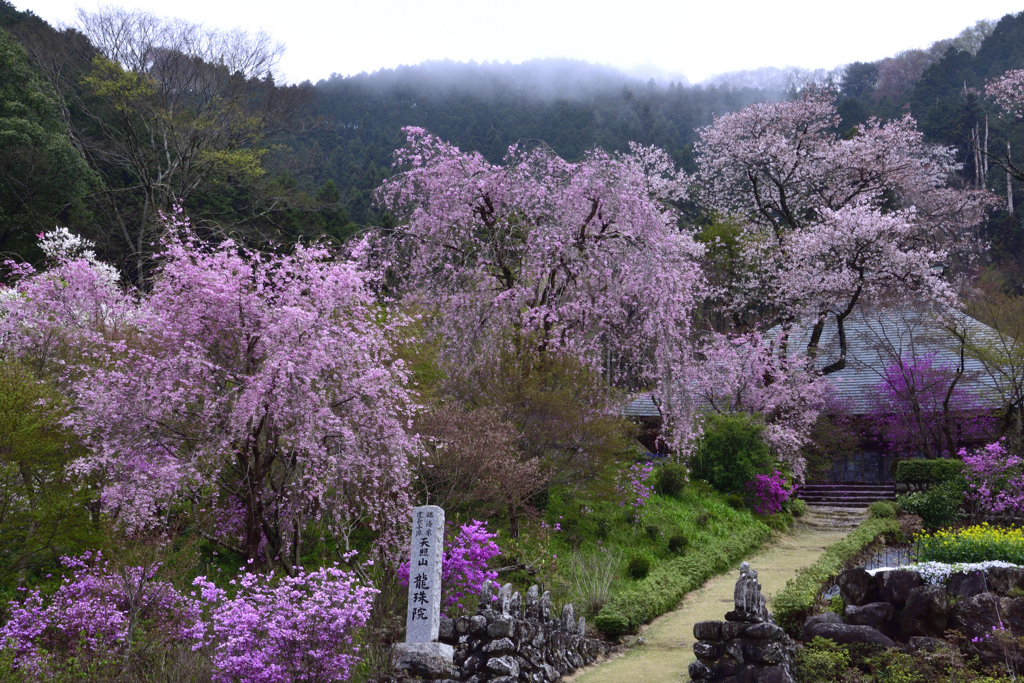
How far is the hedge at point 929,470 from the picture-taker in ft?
59.0

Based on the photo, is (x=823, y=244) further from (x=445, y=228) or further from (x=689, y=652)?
(x=689, y=652)

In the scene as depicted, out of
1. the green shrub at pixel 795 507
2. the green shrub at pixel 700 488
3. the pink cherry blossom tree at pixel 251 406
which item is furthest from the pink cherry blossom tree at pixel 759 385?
the pink cherry blossom tree at pixel 251 406

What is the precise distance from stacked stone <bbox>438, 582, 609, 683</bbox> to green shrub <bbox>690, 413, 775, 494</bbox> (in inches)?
435

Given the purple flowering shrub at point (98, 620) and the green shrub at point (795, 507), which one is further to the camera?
the green shrub at point (795, 507)

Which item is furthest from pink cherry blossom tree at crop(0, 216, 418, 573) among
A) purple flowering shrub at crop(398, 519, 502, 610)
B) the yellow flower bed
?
the yellow flower bed

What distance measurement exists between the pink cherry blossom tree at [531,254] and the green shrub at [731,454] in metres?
5.18

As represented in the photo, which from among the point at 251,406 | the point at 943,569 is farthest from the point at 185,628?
the point at 943,569

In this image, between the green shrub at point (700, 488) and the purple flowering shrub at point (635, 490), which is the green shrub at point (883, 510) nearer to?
the green shrub at point (700, 488)

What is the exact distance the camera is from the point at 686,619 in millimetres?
11242

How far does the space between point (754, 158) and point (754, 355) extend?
902 cm

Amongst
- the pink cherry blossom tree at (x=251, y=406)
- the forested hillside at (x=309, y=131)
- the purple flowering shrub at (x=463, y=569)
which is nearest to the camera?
the pink cherry blossom tree at (x=251, y=406)

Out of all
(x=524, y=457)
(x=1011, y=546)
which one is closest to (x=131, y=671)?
(x=524, y=457)

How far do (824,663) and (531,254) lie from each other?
8484 mm

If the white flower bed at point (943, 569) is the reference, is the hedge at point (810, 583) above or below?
below
